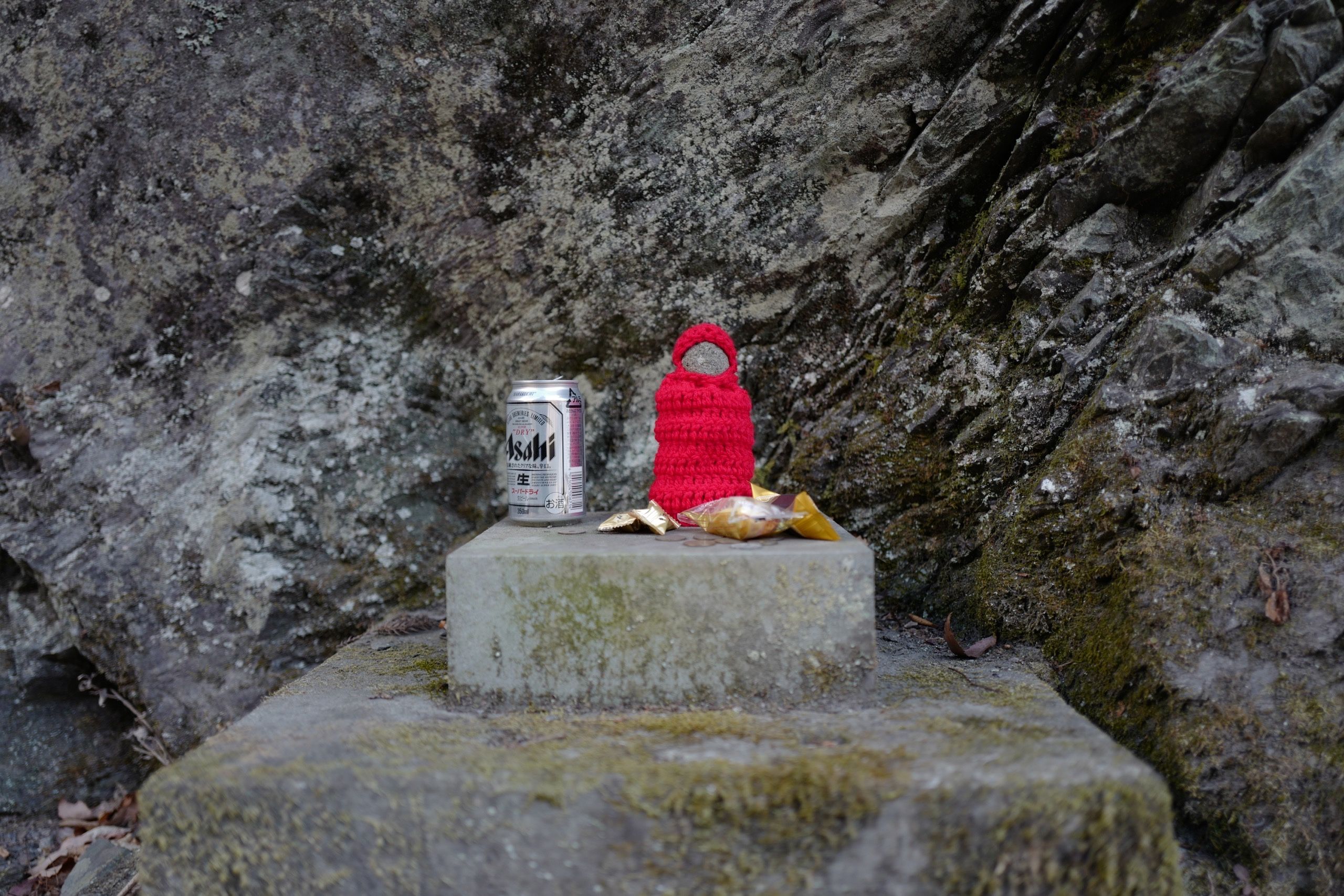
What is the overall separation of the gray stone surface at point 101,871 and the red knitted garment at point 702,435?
1694 millimetres

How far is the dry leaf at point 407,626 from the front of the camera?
87.5 inches

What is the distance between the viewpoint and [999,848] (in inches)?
44.7

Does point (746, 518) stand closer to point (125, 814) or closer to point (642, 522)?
point (642, 522)

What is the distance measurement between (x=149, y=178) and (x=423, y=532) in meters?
1.35

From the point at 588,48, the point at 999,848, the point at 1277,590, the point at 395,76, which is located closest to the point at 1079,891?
the point at 999,848

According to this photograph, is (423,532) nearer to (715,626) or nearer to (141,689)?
(141,689)

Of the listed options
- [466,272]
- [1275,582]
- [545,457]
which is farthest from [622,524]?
[1275,582]

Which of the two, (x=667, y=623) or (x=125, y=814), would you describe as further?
(x=125, y=814)

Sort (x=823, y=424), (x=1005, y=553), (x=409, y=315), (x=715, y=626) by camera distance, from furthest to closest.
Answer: (x=409, y=315) → (x=823, y=424) → (x=1005, y=553) → (x=715, y=626)

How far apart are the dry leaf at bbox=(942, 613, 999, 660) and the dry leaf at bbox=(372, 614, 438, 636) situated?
1.36 m

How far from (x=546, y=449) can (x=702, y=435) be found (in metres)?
0.36

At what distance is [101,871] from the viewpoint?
2.10 m

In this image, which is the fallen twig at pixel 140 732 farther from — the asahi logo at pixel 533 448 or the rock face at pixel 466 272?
the asahi logo at pixel 533 448

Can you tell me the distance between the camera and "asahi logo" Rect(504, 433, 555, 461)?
6.07 ft
